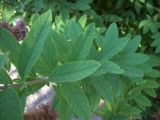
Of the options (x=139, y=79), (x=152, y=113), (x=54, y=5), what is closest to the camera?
(x=139, y=79)

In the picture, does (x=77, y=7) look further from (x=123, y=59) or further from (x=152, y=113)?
(x=152, y=113)

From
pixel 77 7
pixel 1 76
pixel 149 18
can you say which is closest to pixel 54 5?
pixel 77 7

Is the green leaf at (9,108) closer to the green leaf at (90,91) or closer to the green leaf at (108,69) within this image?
the green leaf at (108,69)

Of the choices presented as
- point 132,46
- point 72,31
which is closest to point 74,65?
point 72,31


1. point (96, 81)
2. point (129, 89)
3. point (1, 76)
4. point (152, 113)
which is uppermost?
point (1, 76)

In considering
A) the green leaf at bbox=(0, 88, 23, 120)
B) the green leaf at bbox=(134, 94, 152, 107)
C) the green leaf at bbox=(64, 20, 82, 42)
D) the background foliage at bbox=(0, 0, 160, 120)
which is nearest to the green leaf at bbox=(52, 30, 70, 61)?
the background foliage at bbox=(0, 0, 160, 120)

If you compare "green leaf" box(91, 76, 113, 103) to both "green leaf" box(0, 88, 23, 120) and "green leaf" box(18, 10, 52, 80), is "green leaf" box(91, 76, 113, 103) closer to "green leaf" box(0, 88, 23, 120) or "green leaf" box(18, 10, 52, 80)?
"green leaf" box(18, 10, 52, 80)

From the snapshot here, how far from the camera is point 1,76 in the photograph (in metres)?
0.82

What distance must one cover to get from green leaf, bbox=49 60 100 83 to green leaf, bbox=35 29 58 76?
105mm

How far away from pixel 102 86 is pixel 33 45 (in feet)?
0.99

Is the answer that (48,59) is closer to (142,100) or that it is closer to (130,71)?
(130,71)

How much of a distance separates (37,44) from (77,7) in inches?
51.5

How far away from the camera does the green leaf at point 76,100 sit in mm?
840

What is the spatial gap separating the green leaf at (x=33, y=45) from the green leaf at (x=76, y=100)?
0.12 m
